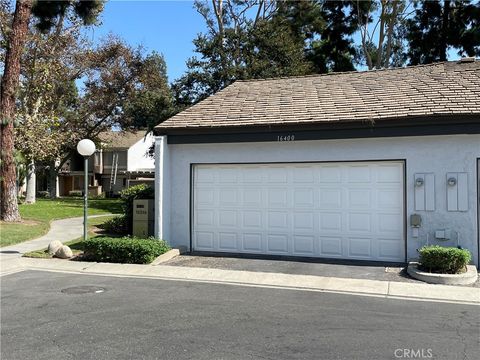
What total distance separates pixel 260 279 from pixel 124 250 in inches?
140

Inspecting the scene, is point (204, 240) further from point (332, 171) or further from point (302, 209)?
point (332, 171)

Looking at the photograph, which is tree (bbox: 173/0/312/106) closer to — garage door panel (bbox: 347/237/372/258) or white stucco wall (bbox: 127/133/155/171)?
garage door panel (bbox: 347/237/372/258)

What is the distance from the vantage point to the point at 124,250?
1101 cm

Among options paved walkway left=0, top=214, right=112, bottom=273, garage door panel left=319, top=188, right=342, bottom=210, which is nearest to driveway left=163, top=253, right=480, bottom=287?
garage door panel left=319, top=188, right=342, bottom=210

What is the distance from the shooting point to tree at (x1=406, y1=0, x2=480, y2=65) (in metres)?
27.9

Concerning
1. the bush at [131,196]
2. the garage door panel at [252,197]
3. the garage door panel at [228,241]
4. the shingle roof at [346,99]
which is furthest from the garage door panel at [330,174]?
the bush at [131,196]

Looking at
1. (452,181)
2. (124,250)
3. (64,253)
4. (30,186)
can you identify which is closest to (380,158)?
(452,181)

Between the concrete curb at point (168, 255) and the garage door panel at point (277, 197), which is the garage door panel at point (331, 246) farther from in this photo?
the concrete curb at point (168, 255)

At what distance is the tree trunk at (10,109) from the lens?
18.1 metres

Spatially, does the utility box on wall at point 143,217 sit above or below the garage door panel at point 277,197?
below

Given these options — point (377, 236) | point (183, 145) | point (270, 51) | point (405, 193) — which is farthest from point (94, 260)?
point (270, 51)

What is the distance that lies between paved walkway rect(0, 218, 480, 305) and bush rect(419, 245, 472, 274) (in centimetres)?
65

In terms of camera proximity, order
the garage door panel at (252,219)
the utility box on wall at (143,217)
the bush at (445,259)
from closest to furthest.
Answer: the bush at (445,259)
the garage door panel at (252,219)
the utility box on wall at (143,217)

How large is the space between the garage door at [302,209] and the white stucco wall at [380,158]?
0.75ft
